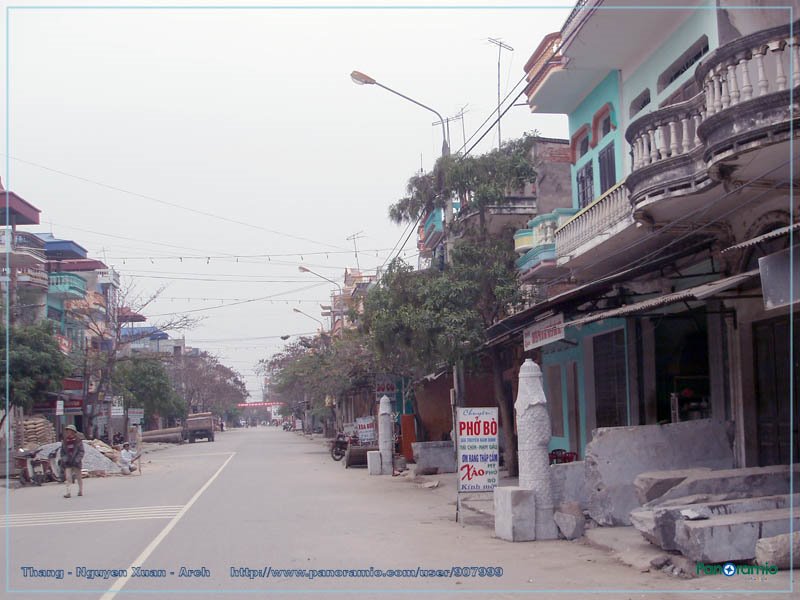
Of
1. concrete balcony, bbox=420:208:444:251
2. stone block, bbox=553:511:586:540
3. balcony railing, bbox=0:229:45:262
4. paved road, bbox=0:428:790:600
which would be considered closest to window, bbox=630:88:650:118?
paved road, bbox=0:428:790:600

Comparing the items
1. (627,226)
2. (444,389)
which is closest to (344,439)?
(444,389)

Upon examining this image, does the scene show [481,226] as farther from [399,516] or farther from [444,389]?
[444,389]

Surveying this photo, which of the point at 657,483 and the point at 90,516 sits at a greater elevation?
the point at 657,483

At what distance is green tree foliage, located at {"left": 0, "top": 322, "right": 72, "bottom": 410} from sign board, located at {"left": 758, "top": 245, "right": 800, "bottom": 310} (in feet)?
85.5

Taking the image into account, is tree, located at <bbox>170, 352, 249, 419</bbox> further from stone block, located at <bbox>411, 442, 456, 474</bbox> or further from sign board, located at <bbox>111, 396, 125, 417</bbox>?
stone block, located at <bbox>411, 442, 456, 474</bbox>

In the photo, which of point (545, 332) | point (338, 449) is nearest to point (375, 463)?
point (338, 449)

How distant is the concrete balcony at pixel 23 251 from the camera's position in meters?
39.1

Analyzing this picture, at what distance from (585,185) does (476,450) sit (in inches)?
339

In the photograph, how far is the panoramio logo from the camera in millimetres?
8102

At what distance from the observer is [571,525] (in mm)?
11188

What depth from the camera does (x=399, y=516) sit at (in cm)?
1488

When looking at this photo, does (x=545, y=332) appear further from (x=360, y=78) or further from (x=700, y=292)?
(x=360, y=78)

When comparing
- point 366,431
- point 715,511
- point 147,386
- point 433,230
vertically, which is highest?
point 433,230

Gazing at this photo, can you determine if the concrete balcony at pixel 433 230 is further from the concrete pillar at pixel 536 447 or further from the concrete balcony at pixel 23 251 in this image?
the concrete pillar at pixel 536 447
